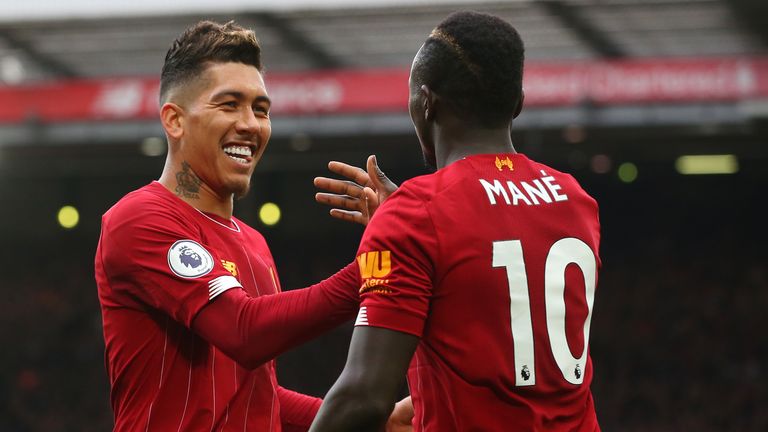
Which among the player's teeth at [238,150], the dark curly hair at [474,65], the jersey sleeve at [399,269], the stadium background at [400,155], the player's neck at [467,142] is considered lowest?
the stadium background at [400,155]

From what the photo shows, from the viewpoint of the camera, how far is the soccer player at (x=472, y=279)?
101 inches

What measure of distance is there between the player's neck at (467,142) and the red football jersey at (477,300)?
0.15ft

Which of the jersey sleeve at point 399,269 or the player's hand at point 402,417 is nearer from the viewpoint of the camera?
the jersey sleeve at point 399,269

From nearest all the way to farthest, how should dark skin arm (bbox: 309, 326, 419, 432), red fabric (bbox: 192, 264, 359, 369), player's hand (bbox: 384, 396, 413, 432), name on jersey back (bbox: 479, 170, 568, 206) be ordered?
dark skin arm (bbox: 309, 326, 419, 432) < name on jersey back (bbox: 479, 170, 568, 206) < red fabric (bbox: 192, 264, 359, 369) < player's hand (bbox: 384, 396, 413, 432)

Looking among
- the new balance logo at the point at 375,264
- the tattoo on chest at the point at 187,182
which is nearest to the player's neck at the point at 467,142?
the new balance logo at the point at 375,264

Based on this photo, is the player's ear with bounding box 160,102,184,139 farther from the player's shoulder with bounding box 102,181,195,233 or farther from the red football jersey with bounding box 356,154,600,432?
the red football jersey with bounding box 356,154,600,432

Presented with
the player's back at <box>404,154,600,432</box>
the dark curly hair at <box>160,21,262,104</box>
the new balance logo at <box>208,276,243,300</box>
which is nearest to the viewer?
the player's back at <box>404,154,600,432</box>

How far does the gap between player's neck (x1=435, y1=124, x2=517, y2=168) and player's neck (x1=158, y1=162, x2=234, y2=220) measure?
1.19 metres

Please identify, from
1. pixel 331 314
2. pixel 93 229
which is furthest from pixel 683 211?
pixel 331 314

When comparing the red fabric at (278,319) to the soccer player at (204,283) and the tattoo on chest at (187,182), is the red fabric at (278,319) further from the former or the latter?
the tattoo on chest at (187,182)

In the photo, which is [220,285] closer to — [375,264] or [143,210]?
[143,210]

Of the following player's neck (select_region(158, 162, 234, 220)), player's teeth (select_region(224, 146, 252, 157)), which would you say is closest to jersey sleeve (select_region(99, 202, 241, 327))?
player's neck (select_region(158, 162, 234, 220))

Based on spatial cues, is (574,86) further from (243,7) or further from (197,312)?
(197,312)

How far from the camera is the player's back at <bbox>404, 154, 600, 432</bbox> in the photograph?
8.66ft
